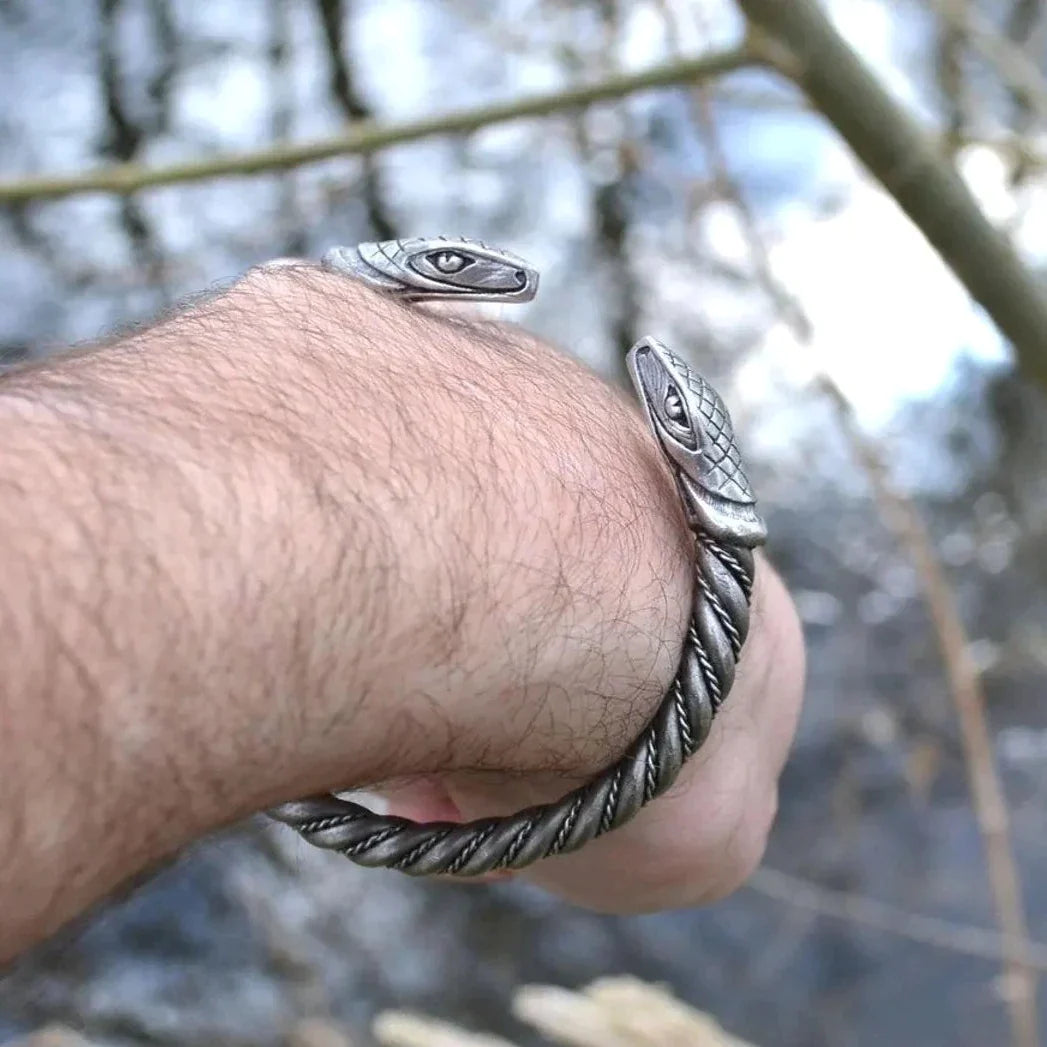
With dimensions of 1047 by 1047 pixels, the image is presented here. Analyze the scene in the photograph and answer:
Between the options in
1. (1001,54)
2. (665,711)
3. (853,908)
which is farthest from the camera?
(853,908)

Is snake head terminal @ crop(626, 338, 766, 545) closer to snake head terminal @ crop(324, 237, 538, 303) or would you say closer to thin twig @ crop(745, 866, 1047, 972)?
snake head terminal @ crop(324, 237, 538, 303)

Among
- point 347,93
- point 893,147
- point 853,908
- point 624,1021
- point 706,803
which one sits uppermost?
point 893,147

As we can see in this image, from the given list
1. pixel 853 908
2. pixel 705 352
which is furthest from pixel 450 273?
pixel 705 352

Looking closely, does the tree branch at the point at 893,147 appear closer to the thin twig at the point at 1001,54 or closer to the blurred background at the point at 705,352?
the blurred background at the point at 705,352

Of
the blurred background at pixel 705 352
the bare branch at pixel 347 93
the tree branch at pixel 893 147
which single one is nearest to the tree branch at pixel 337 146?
the blurred background at pixel 705 352

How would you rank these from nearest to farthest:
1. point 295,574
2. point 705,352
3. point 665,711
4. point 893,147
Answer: point 295,574
point 665,711
point 893,147
point 705,352

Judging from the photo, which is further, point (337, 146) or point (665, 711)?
point (337, 146)

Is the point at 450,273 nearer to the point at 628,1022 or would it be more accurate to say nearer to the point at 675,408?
the point at 675,408
